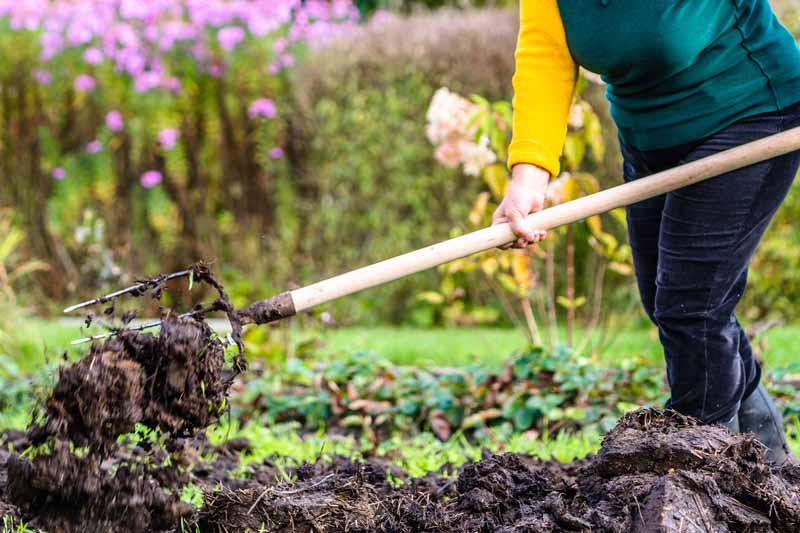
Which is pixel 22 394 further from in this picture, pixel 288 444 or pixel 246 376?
pixel 288 444

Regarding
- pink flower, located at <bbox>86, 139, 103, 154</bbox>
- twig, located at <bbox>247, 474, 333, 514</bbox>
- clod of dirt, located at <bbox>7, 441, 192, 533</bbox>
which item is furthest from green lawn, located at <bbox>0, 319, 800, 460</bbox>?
pink flower, located at <bbox>86, 139, 103, 154</bbox>

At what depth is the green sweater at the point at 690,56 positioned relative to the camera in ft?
7.59

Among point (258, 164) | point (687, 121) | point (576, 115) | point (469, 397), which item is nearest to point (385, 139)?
point (258, 164)

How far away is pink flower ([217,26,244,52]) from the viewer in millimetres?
7539

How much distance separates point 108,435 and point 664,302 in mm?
1465

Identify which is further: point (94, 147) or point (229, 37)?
point (94, 147)

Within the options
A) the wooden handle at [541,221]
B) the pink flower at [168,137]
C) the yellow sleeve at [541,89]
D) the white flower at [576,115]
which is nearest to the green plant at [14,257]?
the pink flower at [168,137]

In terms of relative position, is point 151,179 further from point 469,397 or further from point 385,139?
point 469,397

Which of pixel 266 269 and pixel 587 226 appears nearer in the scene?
pixel 587 226

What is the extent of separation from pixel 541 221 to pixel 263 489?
0.97 meters

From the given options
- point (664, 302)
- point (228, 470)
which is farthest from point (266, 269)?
point (664, 302)

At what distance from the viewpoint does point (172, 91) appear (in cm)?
766

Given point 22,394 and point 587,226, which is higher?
point 587,226

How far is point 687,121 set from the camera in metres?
2.44
